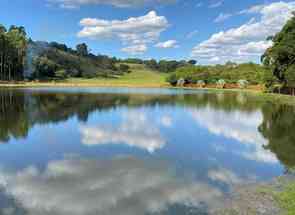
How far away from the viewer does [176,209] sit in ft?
22.8

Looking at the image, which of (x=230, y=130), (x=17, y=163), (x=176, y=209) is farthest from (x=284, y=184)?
(x=230, y=130)

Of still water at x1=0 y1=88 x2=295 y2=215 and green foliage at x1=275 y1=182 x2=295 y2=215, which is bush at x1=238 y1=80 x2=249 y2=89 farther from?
green foliage at x1=275 y1=182 x2=295 y2=215

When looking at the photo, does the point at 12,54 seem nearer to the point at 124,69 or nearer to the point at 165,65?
the point at 124,69

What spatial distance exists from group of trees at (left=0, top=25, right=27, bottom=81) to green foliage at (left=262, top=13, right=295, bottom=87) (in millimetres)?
60345

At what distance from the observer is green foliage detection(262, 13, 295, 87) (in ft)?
139

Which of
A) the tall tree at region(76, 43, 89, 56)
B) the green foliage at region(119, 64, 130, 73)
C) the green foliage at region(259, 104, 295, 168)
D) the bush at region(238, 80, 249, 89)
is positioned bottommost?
the green foliage at region(259, 104, 295, 168)

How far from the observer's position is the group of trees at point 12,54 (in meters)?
74.8

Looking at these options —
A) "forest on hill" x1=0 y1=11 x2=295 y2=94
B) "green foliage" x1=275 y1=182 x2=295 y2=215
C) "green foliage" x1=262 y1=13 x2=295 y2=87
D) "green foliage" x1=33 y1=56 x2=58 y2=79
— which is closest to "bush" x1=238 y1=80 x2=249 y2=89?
"forest on hill" x1=0 y1=11 x2=295 y2=94

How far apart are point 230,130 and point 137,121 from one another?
20.5 ft

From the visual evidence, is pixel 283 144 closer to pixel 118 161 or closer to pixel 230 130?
pixel 230 130

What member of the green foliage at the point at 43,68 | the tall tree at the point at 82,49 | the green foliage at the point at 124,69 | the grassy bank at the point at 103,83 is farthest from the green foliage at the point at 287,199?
the tall tree at the point at 82,49

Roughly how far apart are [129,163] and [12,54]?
76.7 metres

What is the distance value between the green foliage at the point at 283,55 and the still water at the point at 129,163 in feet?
83.6

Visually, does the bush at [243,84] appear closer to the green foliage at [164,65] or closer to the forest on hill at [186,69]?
the forest on hill at [186,69]
